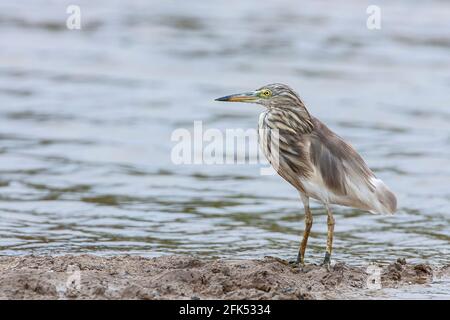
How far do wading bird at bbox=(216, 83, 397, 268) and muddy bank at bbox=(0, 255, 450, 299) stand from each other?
0.47 m

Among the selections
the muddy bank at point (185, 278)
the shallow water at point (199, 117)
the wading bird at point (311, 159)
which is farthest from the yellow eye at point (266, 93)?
the shallow water at point (199, 117)

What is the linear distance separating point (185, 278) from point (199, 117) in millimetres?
8462

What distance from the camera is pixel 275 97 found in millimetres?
8734

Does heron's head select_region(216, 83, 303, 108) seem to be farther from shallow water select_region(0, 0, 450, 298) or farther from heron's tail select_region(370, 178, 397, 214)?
shallow water select_region(0, 0, 450, 298)

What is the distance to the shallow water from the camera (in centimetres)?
1065

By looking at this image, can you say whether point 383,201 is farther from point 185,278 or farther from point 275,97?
point 185,278

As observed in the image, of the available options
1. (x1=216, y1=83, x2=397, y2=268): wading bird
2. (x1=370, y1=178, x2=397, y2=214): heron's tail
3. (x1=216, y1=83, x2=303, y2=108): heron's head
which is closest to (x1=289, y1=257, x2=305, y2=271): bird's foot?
(x1=216, y1=83, x2=397, y2=268): wading bird

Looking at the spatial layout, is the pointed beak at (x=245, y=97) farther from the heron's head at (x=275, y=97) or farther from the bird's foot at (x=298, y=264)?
the bird's foot at (x=298, y=264)

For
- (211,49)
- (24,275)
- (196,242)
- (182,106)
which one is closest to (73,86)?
(182,106)

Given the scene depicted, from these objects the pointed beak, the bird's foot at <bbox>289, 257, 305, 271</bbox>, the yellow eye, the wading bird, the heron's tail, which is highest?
the yellow eye

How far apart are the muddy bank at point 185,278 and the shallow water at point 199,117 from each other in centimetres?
96

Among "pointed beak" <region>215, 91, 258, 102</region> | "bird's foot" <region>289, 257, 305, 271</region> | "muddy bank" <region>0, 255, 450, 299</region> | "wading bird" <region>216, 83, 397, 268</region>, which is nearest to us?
"muddy bank" <region>0, 255, 450, 299</region>

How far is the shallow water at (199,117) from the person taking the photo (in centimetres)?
1065
